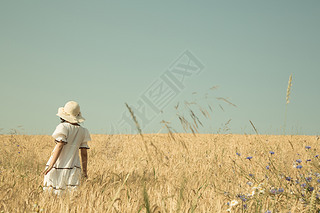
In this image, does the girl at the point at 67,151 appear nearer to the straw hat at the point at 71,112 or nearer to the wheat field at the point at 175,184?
the straw hat at the point at 71,112

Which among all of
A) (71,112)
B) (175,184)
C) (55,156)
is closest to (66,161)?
(55,156)

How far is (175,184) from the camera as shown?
373 centimetres

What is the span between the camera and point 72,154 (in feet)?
12.9

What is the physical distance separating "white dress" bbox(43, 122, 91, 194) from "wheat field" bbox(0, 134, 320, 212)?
23 centimetres

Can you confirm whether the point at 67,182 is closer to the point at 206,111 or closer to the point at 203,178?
the point at 203,178

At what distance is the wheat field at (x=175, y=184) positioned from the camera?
228cm

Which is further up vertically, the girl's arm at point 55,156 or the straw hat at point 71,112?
the straw hat at point 71,112

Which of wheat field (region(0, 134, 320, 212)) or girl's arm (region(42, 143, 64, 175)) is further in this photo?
girl's arm (region(42, 143, 64, 175))

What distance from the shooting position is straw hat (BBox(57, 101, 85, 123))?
399 cm

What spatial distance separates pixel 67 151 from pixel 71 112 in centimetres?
59

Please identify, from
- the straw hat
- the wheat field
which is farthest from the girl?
the wheat field

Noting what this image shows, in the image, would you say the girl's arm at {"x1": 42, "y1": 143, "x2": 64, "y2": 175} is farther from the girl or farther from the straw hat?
the straw hat

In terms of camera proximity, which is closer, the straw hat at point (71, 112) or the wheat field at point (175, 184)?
the wheat field at point (175, 184)

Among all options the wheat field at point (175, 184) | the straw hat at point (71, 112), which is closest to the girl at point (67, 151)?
the straw hat at point (71, 112)
